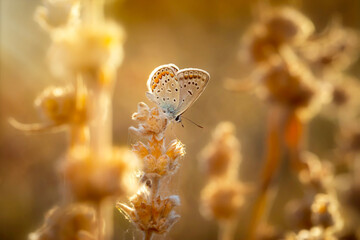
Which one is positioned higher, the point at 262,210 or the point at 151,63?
the point at 151,63

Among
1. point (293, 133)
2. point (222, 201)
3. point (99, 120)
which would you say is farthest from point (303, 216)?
point (99, 120)

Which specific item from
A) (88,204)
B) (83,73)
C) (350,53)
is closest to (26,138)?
(83,73)

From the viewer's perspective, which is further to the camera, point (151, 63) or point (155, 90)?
point (151, 63)

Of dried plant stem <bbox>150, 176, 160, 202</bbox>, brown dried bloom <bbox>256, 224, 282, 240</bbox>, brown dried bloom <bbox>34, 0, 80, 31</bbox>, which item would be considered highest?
brown dried bloom <bbox>34, 0, 80, 31</bbox>

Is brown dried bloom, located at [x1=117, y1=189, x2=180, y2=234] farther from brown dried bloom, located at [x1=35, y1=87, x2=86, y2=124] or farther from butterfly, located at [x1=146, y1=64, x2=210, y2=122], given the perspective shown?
brown dried bloom, located at [x1=35, y1=87, x2=86, y2=124]

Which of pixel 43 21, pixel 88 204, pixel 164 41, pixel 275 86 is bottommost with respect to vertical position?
pixel 88 204

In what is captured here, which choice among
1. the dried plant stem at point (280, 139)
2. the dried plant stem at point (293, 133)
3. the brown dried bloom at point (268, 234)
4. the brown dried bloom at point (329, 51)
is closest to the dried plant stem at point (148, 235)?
the brown dried bloom at point (268, 234)

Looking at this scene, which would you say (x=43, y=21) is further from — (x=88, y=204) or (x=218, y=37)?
(x=218, y=37)

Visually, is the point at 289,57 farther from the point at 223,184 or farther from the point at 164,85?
the point at 164,85

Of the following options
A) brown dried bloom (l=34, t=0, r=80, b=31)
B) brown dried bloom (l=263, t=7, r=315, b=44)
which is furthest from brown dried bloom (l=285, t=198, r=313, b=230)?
brown dried bloom (l=34, t=0, r=80, b=31)
